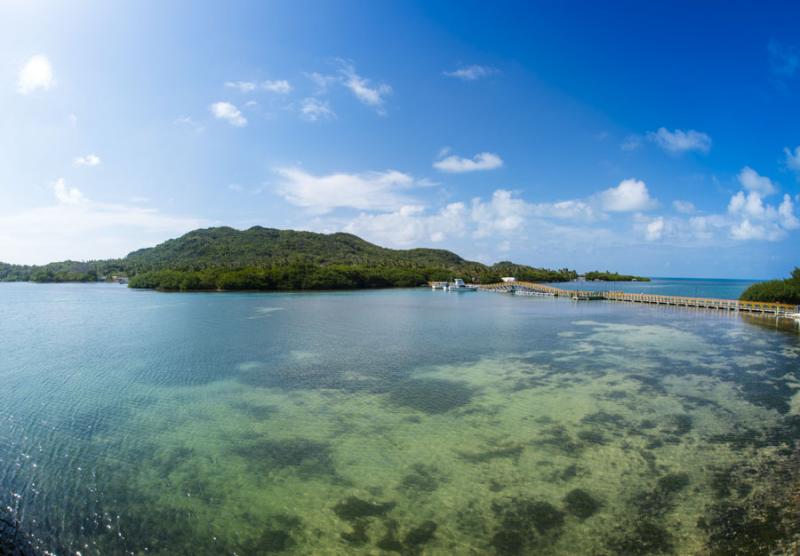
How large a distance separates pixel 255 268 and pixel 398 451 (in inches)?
4004

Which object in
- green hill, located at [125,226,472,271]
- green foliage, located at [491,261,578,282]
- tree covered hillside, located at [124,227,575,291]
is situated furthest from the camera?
green foliage, located at [491,261,578,282]

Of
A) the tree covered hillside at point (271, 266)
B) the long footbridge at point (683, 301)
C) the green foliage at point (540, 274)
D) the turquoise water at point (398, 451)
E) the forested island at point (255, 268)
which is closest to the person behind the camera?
the turquoise water at point (398, 451)

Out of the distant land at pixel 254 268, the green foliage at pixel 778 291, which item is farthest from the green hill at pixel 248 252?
the green foliage at pixel 778 291

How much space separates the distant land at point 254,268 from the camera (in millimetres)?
97500

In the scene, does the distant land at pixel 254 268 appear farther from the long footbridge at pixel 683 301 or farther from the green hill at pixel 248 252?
the long footbridge at pixel 683 301

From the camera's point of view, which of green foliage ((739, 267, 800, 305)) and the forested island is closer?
green foliage ((739, 267, 800, 305))

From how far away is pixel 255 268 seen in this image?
4198 inches

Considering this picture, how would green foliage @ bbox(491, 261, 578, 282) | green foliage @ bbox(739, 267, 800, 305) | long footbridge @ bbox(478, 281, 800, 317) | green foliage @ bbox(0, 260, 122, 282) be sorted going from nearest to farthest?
long footbridge @ bbox(478, 281, 800, 317), green foliage @ bbox(739, 267, 800, 305), green foliage @ bbox(0, 260, 122, 282), green foliage @ bbox(491, 261, 578, 282)

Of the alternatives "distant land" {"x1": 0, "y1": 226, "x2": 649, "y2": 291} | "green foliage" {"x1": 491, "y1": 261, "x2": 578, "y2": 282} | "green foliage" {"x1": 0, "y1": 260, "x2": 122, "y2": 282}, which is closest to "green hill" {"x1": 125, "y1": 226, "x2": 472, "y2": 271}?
"distant land" {"x1": 0, "y1": 226, "x2": 649, "y2": 291}

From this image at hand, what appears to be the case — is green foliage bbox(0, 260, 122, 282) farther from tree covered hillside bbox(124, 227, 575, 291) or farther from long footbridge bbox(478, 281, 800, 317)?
long footbridge bbox(478, 281, 800, 317)

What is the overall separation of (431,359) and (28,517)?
60.1 ft

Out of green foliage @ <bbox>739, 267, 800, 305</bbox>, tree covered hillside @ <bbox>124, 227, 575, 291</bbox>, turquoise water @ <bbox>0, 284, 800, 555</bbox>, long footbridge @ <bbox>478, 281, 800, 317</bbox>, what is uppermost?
tree covered hillside @ <bbox>124, 227, 575, 291</bbox>

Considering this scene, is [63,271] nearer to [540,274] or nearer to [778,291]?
[540,274]

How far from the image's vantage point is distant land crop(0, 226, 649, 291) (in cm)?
9750
